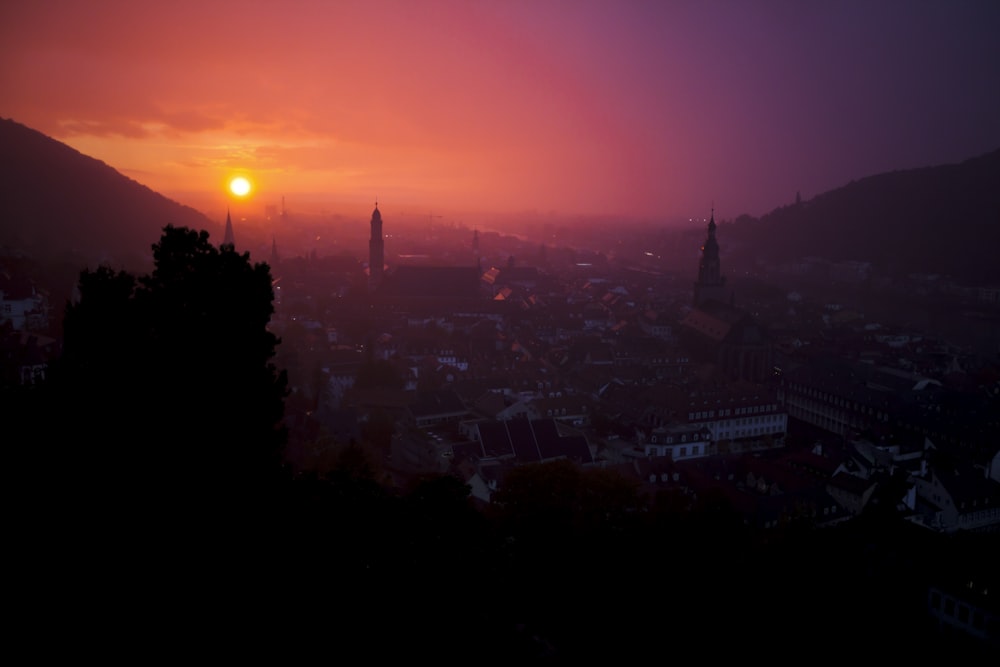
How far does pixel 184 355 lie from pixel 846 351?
142 ft

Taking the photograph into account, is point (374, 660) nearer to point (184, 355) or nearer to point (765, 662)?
point (184, 355)

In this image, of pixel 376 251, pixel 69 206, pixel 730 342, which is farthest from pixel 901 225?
pixel 69 206

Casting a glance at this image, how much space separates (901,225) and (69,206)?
9878 centimetres

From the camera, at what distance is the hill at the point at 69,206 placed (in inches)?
1837

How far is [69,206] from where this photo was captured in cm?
5469

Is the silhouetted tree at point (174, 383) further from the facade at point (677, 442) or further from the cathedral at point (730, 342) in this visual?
the cathedral at point (730, 342)

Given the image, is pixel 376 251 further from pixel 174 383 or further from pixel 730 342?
pixel 174 383

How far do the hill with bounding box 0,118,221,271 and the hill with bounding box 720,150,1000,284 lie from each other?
79.4m

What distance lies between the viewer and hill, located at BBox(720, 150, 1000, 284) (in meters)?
95.2

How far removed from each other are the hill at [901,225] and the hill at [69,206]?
3124 inches

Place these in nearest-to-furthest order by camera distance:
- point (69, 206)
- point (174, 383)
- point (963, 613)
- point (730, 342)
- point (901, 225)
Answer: point (174, 383), point (963, 613), point (730, 342), point (69, 206), point (901, 225)

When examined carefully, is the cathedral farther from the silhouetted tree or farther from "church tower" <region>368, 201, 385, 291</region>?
the silhouetted tree

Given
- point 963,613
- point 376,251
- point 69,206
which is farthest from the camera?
point 376,251

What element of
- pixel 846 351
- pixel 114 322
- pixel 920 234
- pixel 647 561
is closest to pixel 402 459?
pixel 647 561
